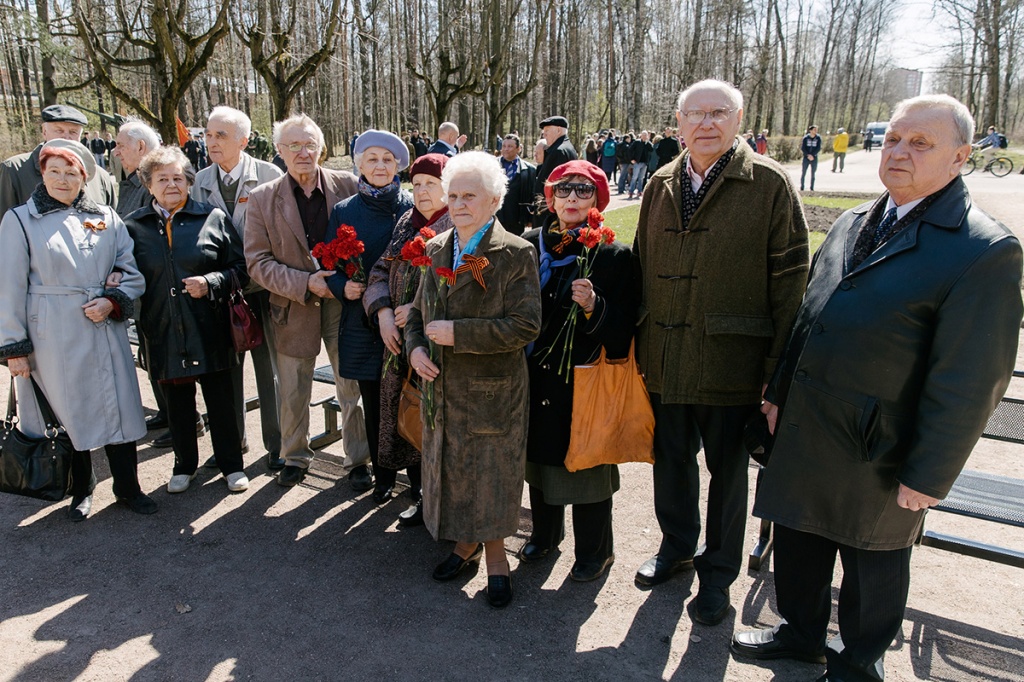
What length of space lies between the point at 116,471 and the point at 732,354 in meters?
3.42

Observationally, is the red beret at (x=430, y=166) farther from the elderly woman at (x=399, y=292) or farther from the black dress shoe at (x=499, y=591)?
the black dress shoe at (x=499, y=591)

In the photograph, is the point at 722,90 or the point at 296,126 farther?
the point at 296,126

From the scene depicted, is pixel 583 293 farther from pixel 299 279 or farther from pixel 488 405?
pixel 299 279

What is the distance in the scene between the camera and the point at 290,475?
176 inches

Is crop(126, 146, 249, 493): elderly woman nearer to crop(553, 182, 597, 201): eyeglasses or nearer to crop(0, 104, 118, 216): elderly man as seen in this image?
crop(0, 104, 118, 216): elderly man

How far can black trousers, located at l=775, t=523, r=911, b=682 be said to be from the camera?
254 cm

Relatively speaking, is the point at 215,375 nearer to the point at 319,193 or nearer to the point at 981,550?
the point at 319,193

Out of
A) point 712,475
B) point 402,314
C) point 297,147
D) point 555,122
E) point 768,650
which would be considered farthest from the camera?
point 555,122

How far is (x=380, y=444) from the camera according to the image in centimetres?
386

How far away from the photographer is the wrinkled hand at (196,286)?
3969mm

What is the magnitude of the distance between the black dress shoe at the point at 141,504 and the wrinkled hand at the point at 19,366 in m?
0.90

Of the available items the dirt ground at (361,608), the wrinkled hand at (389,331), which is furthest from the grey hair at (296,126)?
the dirt ground at (361,608)

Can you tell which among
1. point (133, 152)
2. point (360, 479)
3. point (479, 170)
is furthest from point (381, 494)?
point (133, 152)

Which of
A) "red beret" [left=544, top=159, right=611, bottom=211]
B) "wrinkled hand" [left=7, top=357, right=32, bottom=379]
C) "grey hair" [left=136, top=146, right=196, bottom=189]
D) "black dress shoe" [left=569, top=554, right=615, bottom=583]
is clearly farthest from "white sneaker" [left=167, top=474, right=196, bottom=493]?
"red beret" [left=544, top=159, right=611, bottom=211]
